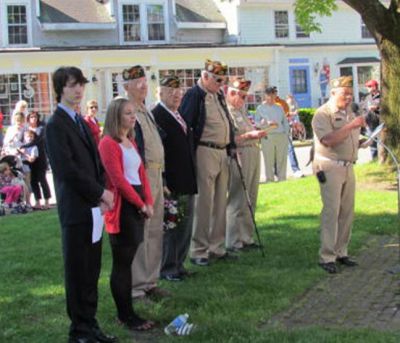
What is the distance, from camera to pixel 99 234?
194 inches

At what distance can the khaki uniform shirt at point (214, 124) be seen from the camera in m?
7.53

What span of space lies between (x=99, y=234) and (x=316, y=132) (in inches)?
124

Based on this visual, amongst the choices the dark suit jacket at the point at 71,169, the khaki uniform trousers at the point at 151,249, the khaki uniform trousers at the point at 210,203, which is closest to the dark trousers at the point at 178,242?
the khaki uniform trousers at the point at 210,203

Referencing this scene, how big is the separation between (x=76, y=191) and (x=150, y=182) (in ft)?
4.91

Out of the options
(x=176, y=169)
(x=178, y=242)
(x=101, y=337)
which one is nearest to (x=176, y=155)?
(x=176, y=169)

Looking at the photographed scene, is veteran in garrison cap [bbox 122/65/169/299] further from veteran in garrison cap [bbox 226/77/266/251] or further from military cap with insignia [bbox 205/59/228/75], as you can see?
veteran in garrison cap [bbox 226/77/266/251]

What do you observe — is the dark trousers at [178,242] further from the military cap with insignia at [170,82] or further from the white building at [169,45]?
the white building at [169,45]

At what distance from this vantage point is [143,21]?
33.6 m

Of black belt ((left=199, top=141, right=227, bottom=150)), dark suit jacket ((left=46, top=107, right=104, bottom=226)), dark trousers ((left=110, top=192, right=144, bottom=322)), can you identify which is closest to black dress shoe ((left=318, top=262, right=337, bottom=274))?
black belt ((left=199, top=141, right=227, bottom=150))

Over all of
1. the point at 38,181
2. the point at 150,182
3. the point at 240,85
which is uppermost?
the point at 240,85

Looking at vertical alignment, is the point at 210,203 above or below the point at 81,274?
above

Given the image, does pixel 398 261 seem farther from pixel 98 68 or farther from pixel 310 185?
pixel 98 68

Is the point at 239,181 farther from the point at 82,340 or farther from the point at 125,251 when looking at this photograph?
the point at 82,340

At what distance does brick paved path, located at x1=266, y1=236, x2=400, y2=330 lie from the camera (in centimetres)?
569
